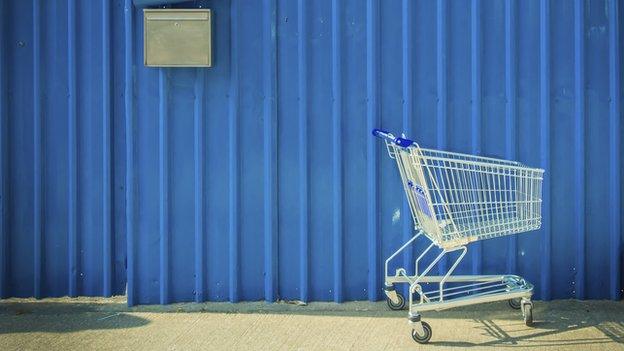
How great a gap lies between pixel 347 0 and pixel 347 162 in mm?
1312

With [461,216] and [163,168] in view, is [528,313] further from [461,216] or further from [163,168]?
[163,168]

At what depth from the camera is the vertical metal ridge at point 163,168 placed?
6.88 metres

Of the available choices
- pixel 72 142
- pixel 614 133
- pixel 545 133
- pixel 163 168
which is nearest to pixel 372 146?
pixel 545 133

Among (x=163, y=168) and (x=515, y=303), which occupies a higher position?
(x=163, y=168)

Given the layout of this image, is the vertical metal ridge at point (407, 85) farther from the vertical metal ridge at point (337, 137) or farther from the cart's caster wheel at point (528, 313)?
the cart's caster wheel at point (528, 313)

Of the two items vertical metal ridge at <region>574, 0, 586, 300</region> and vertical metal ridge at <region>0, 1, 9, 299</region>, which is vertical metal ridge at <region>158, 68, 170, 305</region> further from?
vertical metal ridge at <region>574, 0, 586, 300</region>

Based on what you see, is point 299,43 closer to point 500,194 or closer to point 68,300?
point 500,194

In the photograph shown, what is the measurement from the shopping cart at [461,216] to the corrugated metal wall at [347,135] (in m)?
0.25

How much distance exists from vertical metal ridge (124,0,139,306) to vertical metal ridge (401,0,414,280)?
7.23ft

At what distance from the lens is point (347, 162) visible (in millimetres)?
6887

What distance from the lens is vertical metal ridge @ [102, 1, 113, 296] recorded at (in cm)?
703

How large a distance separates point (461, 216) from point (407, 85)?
46.3 inches

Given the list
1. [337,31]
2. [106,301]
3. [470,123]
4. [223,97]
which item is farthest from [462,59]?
[106,301]

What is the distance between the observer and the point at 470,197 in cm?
650
